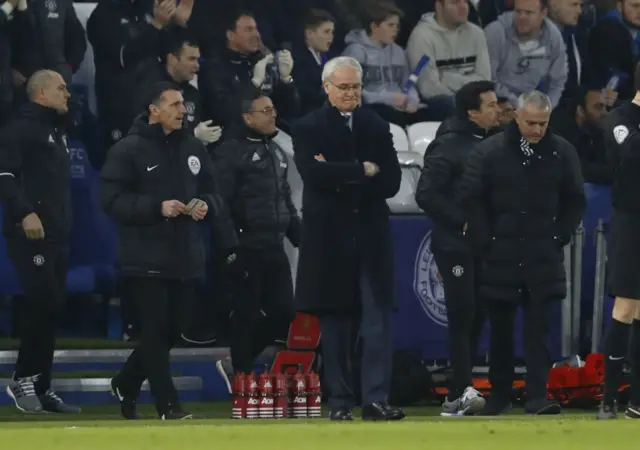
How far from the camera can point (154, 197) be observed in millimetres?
11398

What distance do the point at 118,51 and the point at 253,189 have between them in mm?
1758

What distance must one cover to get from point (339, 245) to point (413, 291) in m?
3.09

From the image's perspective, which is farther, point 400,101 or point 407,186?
point 400,101

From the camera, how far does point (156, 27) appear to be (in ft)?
45.5

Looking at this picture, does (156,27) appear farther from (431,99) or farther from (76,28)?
(431,99)

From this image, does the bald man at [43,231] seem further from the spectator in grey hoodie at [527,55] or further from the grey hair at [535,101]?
the spectator in grey hoodie at [527,55]

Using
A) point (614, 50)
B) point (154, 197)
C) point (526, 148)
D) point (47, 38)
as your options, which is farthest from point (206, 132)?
point (614, 50)

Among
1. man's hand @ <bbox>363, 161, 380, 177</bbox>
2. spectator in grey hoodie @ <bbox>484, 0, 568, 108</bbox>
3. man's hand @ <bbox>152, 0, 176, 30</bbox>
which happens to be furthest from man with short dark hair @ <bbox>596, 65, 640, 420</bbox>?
spectator in grey hoodie @ <bbox>484, 0, 568, 108</bbox>

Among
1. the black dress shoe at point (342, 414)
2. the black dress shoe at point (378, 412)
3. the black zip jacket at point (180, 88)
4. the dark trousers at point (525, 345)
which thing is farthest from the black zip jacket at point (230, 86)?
the black dress shoe at point (378, 412)

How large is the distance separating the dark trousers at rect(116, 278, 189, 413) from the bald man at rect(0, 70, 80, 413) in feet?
2.65

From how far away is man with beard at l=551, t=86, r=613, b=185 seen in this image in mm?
14680

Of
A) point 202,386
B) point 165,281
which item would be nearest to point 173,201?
point 165,281

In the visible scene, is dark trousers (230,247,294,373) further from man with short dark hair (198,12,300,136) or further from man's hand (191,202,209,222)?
man's hand (191,202,209,222)

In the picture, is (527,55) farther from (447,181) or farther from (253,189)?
(253,189)
